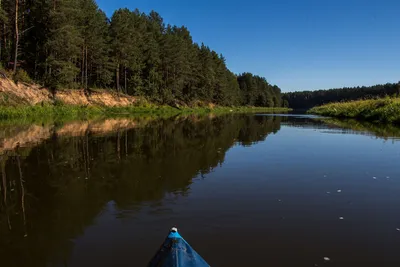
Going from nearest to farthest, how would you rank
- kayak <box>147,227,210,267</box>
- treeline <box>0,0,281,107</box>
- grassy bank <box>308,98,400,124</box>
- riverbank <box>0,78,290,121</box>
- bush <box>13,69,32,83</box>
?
kayak <box>147,227,210,267</box>, grassy bank <box>308,98,400,124</box>, riverbank <box>0,78,290,121</box>, bush <box>13,69,32,83</box>, treeline <box>0,0,281,107</box>

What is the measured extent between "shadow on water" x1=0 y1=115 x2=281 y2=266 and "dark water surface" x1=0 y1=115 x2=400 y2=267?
28mm

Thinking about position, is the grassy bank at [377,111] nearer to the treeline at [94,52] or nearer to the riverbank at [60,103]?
the riverbank at [60,103]

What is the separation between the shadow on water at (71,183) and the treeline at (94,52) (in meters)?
26.9

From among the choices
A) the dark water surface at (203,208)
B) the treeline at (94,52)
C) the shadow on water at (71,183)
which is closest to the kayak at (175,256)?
the dark water surface at (203,208)

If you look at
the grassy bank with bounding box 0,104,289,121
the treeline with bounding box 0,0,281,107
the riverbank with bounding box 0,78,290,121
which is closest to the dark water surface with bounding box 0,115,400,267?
the grassy bank with bounding box 0,104,289,121

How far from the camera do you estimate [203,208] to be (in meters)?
6.13

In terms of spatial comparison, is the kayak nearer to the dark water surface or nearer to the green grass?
the dark water surface

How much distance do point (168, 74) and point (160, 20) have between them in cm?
2708

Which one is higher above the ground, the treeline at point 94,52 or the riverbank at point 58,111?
the treeline at point 94,52

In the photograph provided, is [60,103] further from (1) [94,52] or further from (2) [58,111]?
(1) [94,52]

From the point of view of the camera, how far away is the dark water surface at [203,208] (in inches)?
173

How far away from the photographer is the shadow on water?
481 centimetres

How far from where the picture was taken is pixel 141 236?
16.0 ft

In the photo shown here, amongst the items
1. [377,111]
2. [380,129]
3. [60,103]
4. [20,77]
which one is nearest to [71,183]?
[380,129]
